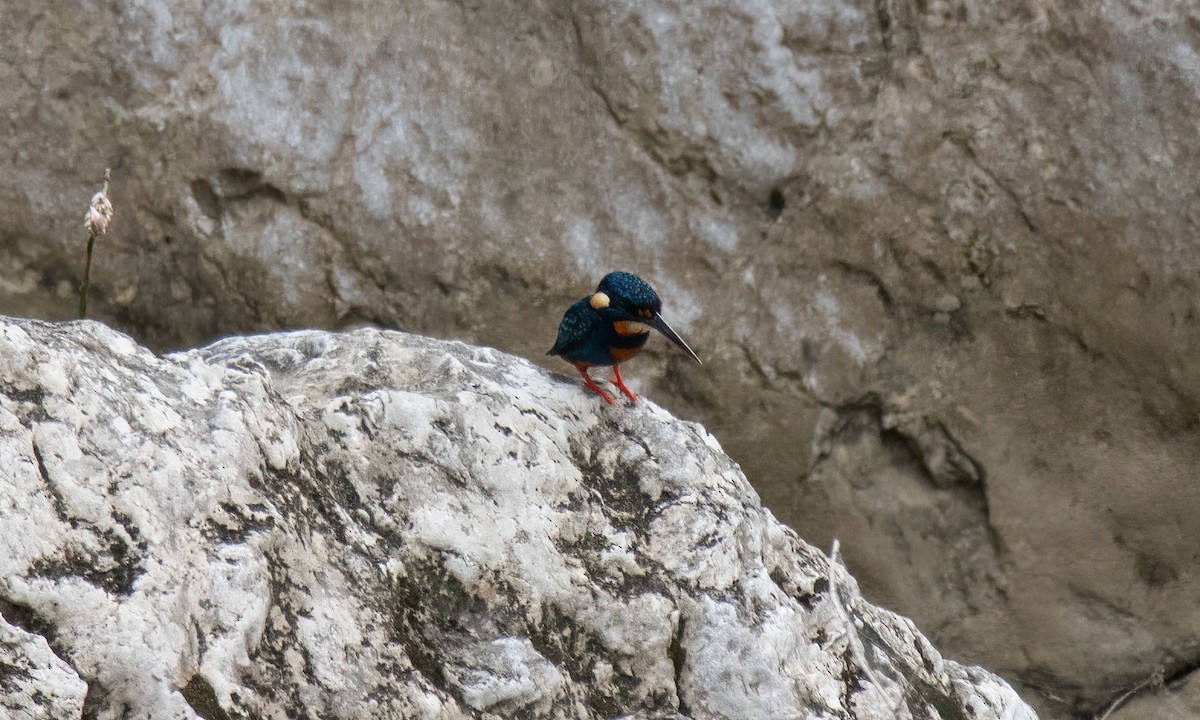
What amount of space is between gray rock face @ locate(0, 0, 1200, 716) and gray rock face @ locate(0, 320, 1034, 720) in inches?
72.9

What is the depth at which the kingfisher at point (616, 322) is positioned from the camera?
372 cm

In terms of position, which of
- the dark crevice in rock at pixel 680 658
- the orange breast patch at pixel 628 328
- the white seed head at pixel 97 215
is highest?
the orange breast patch at pixel 628 328

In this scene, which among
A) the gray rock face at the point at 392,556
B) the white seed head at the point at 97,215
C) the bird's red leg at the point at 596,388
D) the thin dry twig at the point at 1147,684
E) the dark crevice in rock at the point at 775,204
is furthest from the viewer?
the thin dry twig at the point at 1147,684

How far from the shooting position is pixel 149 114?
17.3 feet

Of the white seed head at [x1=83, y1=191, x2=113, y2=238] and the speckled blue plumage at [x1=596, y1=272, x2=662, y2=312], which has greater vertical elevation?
the speckled blue plumage at [x1=596, y1=272, x2=662, y2=312]

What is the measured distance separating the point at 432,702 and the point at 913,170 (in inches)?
145

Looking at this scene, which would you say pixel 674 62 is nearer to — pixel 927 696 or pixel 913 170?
pixel 913 170

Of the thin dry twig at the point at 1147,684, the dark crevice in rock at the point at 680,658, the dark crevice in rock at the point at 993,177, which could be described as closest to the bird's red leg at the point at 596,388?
the dark crevice in rock at the point at 680,658

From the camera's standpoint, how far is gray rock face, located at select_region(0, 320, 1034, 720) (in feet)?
7.34

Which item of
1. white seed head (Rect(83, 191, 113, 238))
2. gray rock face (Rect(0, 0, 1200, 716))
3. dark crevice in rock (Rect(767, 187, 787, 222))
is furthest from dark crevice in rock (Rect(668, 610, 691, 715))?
dark crevice in rock (Rect(767, 187, 787, 222))

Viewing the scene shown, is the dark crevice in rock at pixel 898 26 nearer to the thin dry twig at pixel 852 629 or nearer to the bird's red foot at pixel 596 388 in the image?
the bird's red foot at pixel 596 388

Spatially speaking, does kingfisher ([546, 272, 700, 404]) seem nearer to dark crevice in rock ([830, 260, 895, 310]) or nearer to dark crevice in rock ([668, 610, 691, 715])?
dark crevice in rock ([668, 610, 691, 715])

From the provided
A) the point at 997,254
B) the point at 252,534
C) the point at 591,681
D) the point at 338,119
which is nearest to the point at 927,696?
the point at 591,681

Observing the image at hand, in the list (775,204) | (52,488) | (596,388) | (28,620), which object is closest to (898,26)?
(775,204)
